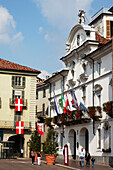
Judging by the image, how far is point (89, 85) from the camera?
4169 centimetres

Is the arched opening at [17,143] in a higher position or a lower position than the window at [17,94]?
lower

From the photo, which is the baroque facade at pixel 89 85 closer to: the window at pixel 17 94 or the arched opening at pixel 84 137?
the arched opening at pixel 84 137

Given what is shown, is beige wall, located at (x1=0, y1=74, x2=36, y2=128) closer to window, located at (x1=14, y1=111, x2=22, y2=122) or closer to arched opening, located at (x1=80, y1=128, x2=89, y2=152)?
window, located at (x1=14, y1=111, x2=22, y2=122)

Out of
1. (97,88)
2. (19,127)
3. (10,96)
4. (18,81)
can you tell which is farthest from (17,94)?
(97,88)

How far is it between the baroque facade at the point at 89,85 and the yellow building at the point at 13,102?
415 cm

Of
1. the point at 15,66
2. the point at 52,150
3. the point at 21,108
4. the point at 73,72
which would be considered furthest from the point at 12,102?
the point at 52,150

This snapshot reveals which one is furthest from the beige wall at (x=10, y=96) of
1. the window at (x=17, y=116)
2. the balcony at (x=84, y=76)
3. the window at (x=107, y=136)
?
the window at (x=107, y=136)

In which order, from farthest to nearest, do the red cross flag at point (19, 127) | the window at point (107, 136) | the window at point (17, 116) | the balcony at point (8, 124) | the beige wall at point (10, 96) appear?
1. the window at point (17, 116)
2. the beige wall at point (10, 96)
3. the balcony at point (8, 124)
4. the red cross flag at point (19, 127)
5. the window at point (107, 136)

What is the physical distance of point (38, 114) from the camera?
59.7m

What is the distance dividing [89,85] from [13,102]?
15.9 m

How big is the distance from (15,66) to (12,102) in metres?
6.20

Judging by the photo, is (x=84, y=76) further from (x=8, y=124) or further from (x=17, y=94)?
(x=8, y=124)

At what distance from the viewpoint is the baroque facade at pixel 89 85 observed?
37.1m

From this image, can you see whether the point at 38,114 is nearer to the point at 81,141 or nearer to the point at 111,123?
the point at 81,141
